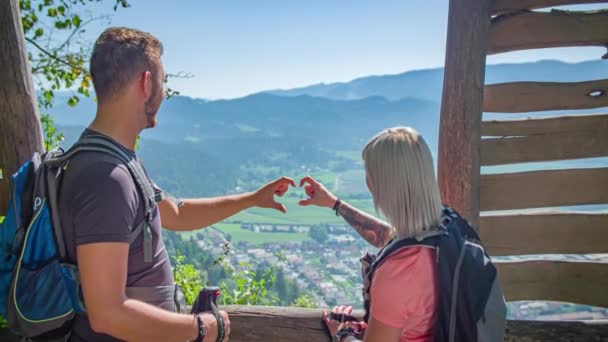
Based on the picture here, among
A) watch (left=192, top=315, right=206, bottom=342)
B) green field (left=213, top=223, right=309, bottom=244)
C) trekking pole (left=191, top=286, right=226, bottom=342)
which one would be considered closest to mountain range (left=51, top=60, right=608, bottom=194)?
green field (left=213, top=223, right=309, bottom=244)

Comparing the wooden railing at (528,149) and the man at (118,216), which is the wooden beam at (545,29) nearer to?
the wooden railing at (528,149)

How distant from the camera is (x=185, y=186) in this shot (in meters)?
19.8

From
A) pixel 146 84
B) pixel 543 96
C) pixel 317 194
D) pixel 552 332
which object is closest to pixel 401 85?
pixel 543 96

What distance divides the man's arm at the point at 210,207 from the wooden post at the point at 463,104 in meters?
1.11

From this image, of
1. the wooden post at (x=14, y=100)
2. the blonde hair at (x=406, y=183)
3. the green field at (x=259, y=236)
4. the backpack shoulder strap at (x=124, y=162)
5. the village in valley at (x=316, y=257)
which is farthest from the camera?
the green field at (x=259, y=236)

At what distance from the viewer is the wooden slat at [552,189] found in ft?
11.8

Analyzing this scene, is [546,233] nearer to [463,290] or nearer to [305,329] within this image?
[305,329]

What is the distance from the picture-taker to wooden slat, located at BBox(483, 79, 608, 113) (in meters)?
3.55

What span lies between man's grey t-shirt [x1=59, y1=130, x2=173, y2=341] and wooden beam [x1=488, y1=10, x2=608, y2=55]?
2.73m

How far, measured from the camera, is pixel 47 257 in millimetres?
1677

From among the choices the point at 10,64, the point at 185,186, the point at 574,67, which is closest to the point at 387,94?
the point at 185,186

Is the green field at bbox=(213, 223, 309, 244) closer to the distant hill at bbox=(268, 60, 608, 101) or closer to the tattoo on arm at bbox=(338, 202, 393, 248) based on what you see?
the distant hill at bbox=(268, 60, 608, 101)

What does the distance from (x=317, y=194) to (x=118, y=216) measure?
1568 millimetres

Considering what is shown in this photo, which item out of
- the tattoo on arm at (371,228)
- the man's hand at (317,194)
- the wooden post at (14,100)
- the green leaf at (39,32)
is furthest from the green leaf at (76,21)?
the tattoo on arm at (371,228)
